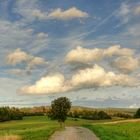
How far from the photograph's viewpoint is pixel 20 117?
7382 inches

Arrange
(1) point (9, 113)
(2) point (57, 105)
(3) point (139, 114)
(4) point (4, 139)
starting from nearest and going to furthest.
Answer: (4) point (4, 139), (2) point (57, 105), (3) point (139, 114), (1) point (9, 113)

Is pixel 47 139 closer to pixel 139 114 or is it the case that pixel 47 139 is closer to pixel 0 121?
pixel 139 114

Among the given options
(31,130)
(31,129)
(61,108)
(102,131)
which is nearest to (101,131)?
(102,131)

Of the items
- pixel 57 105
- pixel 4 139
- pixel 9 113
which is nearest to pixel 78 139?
pixel 4 139

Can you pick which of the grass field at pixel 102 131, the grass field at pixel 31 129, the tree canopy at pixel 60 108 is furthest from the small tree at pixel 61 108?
the grass field at pixel 102 131

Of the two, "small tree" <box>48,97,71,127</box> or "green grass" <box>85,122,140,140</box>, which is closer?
"green grass" <box>85,122,140,140</box>

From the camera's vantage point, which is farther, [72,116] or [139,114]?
[72,116]

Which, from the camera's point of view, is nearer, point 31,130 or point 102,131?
point 102,131

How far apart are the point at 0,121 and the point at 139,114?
6197cm

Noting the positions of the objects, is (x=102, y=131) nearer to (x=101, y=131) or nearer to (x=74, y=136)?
(x=101, y=131)

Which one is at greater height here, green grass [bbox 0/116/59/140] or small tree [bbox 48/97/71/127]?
small tree [bbox 48/97/71/127]

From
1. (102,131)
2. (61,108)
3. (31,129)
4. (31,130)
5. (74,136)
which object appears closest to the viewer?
(74,136)

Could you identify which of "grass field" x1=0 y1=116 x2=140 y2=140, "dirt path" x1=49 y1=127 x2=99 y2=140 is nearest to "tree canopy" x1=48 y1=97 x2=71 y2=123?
"grass field" x1=0 y1=116 x2=140 y2=140

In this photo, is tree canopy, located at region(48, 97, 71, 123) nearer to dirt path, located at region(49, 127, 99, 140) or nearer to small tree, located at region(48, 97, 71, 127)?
small tree, located at region(48, 97, 71, 127)
